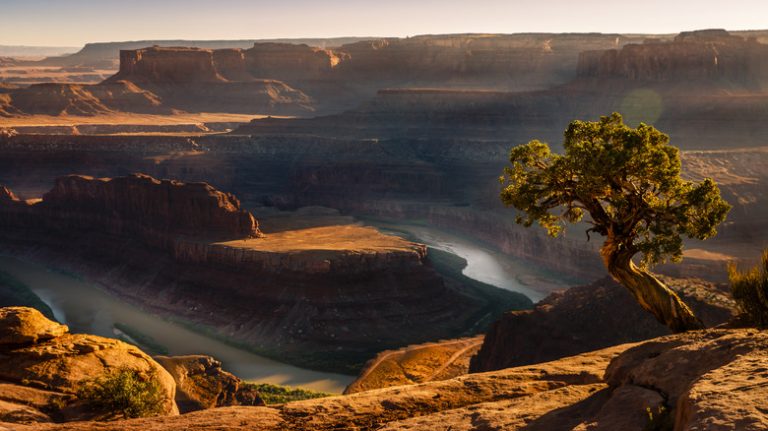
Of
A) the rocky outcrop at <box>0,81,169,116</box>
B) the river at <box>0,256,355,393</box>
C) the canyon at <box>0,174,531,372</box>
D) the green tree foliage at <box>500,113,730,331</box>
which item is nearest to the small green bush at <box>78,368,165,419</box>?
the green tree foliage at <box>500,113,730,331</box>

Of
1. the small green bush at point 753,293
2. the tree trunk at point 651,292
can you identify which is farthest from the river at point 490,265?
the small green bush at point 753,293

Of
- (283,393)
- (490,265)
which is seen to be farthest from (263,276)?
(490,265)

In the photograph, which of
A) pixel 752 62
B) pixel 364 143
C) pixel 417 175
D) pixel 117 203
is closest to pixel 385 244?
pixel 117 203

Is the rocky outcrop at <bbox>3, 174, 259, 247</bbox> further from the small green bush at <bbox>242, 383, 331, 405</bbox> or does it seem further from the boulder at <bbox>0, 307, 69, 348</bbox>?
the boulder at <bbox>0, 307, 69, 348</bbox>

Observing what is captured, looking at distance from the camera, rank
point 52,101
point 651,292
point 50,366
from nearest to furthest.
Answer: point 651,292
point 50,366
point 52,101

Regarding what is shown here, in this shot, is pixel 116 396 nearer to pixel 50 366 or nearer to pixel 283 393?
pixel 50 366

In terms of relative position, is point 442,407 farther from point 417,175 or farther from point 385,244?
point 417,175
